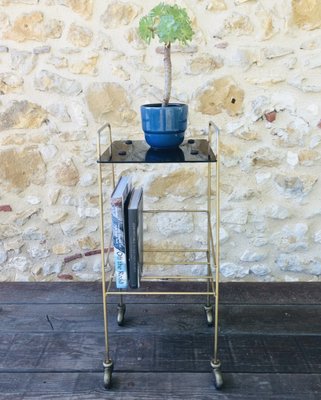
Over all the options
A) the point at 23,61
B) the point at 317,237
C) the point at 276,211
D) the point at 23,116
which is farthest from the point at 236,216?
the point at 23,61

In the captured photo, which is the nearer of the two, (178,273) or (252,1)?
(252,1)

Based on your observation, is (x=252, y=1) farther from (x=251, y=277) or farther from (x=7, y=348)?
(x=7, y=348)

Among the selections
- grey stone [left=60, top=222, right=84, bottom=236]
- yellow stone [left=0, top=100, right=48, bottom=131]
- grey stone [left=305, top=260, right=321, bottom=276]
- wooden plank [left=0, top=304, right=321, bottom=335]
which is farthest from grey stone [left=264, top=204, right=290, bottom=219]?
yellow stone [left=0, top=100, right=48, bottom=131]

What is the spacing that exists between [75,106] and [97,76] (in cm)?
16

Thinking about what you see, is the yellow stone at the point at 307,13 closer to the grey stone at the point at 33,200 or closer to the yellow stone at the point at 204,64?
the yellow stone at the point at 204,64

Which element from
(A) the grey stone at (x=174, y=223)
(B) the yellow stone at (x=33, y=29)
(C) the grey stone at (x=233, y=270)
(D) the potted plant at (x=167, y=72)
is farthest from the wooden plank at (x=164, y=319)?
(B) the yellow stone at (x=33, y=29)

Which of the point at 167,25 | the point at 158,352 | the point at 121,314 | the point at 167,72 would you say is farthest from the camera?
the point at 121,314

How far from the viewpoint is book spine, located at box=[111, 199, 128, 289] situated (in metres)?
1.44

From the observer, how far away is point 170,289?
6.88 ft

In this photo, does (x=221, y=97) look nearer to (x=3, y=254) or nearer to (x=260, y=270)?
(x=260, y=270)

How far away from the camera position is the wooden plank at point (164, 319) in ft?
5.84

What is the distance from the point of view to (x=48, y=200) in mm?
2078

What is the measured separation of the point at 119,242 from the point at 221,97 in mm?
857

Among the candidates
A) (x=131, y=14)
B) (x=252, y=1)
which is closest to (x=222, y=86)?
(x=252, y=1)
